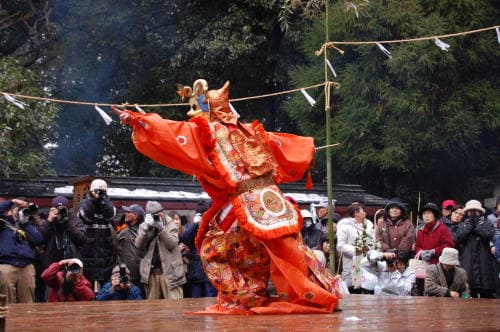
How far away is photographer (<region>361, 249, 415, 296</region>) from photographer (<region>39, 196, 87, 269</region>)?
261 centimetres

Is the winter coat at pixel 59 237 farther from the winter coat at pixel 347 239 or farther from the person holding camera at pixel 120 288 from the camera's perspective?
the winter coat at pixel 347 239

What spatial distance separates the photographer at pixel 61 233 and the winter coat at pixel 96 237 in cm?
9

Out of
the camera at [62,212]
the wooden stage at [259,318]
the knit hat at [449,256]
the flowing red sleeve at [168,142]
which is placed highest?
the flowing red sleeve at [168,142]

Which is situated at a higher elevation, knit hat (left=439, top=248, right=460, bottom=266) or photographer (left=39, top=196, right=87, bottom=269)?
photographer (left=39, top=196, right=87, bottom=269)

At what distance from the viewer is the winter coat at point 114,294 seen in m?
8.95

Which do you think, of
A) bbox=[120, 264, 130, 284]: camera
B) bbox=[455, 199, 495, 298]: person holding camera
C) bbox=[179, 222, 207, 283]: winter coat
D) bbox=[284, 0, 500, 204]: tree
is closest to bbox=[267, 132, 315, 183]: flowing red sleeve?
bbox=[120, 264, 130, 284]: camera

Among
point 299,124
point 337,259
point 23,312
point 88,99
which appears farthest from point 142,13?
point 23,312

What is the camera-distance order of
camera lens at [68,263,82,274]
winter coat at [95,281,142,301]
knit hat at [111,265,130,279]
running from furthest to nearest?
1. winter coat at [95,281,142,301]
2. knit hat at [111,265,130,279]
3. camera lens at [68,263,82,274]

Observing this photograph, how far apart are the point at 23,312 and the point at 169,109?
1116 centimetres

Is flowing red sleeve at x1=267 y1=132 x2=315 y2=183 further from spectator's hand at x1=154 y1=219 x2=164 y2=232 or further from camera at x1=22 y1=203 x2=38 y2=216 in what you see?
camera at x1=22 y1=203 x2=38 y2=216

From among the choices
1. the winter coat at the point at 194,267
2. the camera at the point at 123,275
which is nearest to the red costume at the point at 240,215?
the camera at the point at 123,275

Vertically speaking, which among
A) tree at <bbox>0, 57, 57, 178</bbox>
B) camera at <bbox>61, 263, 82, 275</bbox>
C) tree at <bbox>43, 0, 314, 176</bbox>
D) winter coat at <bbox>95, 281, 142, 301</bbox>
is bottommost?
winter coat at <bbox>95, 281, 142, 301</bbox>

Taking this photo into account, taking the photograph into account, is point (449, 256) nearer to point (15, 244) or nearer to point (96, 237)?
point (96, 237)

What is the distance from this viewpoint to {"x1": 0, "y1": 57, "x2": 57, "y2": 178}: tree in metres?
12.8
